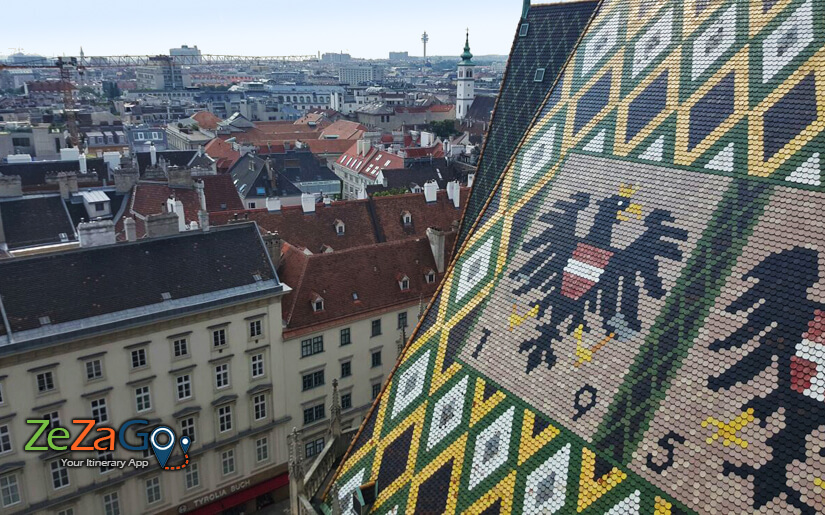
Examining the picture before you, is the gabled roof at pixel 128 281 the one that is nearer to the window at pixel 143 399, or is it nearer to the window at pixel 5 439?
the window at pixel 143 399

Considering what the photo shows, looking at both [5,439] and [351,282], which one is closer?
[5,439]

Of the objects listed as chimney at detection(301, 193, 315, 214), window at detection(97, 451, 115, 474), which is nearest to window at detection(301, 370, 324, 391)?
window at detection(97, 451, 115, 474)

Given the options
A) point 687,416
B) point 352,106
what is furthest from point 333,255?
point 352,106

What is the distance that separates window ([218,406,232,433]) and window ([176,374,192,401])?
1.69 meters

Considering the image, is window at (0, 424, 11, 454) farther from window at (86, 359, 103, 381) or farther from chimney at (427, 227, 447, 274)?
chimney at (427, 227, 447, 274)

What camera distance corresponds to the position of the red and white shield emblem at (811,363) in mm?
11234

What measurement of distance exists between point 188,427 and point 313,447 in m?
6.42

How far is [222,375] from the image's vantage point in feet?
95.9

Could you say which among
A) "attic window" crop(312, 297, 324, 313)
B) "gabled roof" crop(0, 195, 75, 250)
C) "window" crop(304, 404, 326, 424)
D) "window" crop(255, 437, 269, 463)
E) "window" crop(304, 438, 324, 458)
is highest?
"gabled roof" crop(0, 195, 75, 250)

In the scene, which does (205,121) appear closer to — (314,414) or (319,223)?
(319,223)

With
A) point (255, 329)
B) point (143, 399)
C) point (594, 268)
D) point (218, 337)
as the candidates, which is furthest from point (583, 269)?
point (143, 399)

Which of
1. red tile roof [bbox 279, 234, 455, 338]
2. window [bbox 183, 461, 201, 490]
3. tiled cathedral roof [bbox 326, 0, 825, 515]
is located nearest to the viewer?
tiled cathedral roof [bbox 326, 0, 825, 515]

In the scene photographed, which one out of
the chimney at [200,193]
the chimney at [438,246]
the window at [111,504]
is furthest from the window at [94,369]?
the chimney at [200,193]

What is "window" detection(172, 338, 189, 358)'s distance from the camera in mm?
27703
